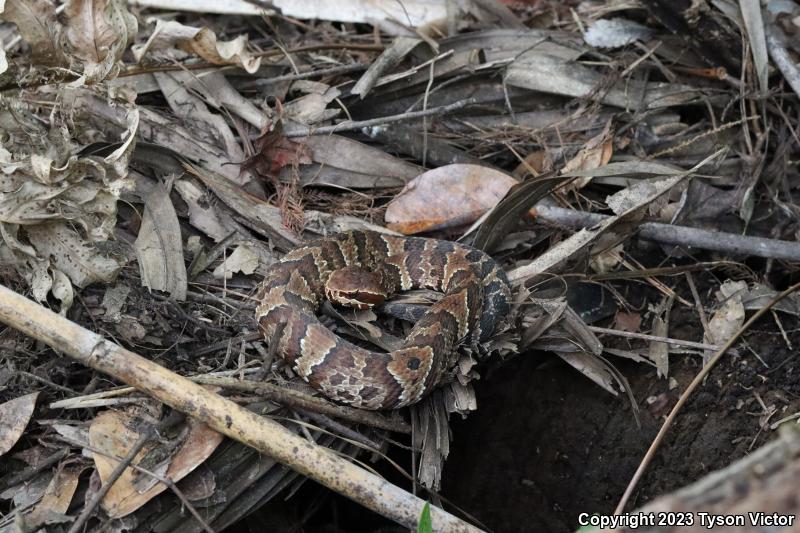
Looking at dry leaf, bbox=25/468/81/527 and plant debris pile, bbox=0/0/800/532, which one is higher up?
plant debris pile, bbox=0/0/800/532

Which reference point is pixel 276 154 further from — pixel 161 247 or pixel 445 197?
pixel 445 197

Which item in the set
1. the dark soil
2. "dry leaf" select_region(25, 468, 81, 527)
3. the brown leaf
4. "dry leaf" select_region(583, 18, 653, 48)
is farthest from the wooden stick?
"dry leaf" select_region(583, 18, 653, 48)

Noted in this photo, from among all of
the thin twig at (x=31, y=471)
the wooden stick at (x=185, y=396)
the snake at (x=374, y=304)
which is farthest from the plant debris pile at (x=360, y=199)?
the wooden stick at (x=185, y=396)

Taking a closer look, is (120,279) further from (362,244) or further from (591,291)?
(591,291)

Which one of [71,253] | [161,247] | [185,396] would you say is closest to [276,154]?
[161,247]

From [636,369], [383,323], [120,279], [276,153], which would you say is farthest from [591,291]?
[120,279]

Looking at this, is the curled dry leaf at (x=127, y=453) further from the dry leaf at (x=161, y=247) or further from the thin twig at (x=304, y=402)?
the dry leaf at (x=161, y=247)

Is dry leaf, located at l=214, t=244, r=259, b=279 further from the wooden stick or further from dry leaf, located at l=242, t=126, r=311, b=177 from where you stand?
the wooden stick
